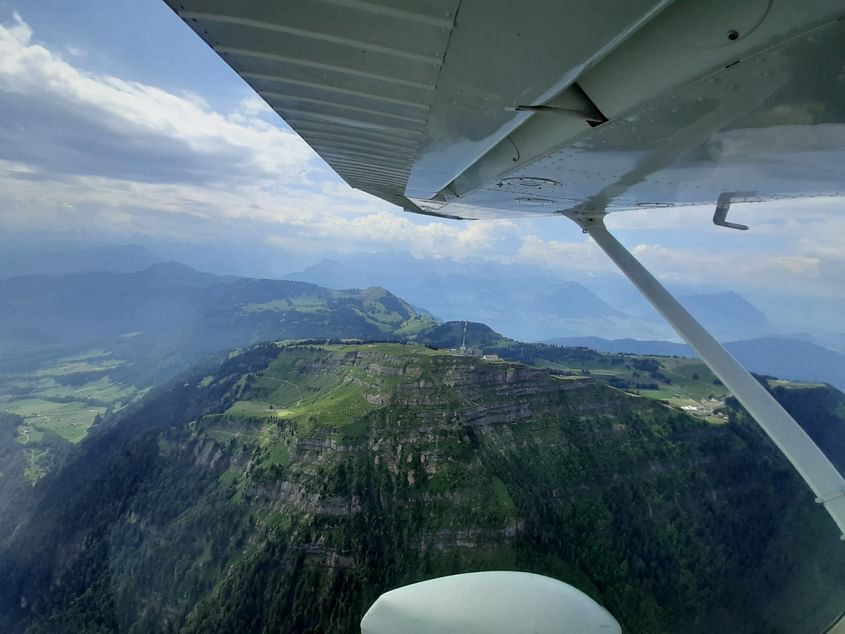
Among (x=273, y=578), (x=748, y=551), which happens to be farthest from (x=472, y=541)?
(x=748, y=551)

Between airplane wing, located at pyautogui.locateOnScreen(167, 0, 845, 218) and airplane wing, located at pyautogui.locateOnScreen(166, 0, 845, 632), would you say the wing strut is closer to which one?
airplane wing, located at pyautogui.locateOnScreen(166, 0, 845, 632)

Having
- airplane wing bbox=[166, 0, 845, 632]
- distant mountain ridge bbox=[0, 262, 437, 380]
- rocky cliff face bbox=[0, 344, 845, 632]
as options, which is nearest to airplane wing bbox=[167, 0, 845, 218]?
airplane wing bbox=[166, 0, 845, 632]

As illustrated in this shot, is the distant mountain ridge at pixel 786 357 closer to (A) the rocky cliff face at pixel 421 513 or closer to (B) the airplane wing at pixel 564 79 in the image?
(A) the rocky cliff face at pixel 421 513

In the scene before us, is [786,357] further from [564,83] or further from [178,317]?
[178,317]

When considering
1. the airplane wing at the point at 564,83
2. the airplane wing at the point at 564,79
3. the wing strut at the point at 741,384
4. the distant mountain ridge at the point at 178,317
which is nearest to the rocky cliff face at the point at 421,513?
the wing strut at the point at 741,384

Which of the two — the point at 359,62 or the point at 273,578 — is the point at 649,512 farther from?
the point at 359,62

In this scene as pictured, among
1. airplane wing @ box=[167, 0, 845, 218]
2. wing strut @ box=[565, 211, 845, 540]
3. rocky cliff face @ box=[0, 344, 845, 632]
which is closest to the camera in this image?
airplane wing @ box=[167, 0, 845, 218]
